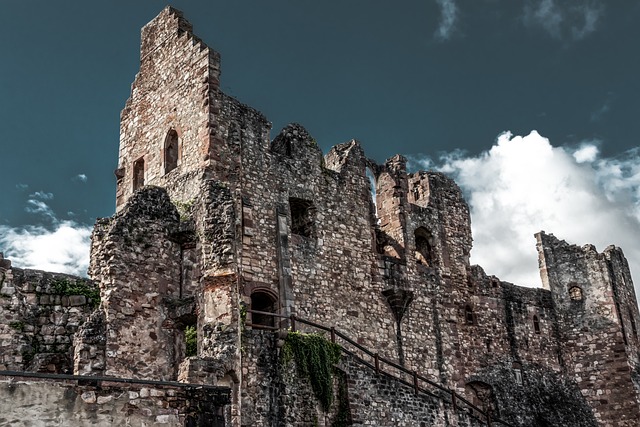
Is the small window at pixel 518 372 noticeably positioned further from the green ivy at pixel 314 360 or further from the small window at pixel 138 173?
the small window at pixel 138 173

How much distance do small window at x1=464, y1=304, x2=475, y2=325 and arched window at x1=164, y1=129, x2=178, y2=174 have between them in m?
11.1

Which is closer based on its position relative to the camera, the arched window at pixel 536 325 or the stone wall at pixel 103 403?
the stone wall at pixel 103 403

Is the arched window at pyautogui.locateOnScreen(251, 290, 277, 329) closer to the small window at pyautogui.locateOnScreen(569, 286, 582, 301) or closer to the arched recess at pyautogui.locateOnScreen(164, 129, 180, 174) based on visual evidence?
the arched recess at pyautogui.locateOnScreen(164, 129, 180, 174)

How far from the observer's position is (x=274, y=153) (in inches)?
953

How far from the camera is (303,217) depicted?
80.9ft

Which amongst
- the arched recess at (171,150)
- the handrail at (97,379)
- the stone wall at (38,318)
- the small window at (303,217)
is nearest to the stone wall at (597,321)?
the small window at (303,217)

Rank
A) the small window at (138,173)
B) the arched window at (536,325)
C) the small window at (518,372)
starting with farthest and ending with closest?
1. the arched window at (536,325)
2. the small window at (518,372)
3. the small window at (138,173)

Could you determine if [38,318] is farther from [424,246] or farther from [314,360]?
[424,246]

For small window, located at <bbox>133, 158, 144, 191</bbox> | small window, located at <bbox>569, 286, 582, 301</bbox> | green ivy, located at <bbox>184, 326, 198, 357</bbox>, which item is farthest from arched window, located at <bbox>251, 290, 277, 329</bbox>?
small window, located at <bbox>569, 286, 582, 301</bbox>

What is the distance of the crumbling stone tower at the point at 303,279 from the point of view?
715 inches

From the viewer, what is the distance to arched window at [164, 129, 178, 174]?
25.0m

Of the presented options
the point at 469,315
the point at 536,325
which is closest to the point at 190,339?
the point at 469,315

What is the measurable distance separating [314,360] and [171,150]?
898 cm

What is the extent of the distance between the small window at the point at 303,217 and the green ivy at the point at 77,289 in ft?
25.3
